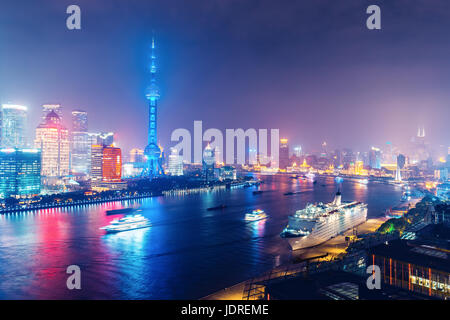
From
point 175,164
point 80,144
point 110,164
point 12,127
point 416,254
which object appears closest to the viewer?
point 416,254

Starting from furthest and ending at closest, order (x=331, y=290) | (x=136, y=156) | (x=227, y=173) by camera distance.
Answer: (x=136, y=156) → (x=227, y=173) → (x=331, y=290)

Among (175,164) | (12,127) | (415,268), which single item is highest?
(12,127)

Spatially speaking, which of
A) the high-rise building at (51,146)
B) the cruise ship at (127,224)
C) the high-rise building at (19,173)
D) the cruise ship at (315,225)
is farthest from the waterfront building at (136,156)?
the cruise ship at (315,225)

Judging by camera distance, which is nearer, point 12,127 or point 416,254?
point 416,254

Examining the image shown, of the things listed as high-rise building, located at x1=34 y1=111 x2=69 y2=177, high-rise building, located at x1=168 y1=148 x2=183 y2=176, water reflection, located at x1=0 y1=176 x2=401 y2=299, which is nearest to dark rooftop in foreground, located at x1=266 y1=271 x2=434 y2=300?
water reflection, located at x1=0 y1=176 x2=401 y2=299

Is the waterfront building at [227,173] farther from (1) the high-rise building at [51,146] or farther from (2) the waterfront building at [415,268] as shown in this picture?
(2) the waterfront building at [415,268]

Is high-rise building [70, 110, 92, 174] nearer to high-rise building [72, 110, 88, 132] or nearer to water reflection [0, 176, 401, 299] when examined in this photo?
high-rise building [72, 110, 88, 132]

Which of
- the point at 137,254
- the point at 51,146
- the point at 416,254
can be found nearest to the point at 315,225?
the point at 416,254

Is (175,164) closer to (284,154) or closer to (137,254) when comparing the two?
(284,154)
